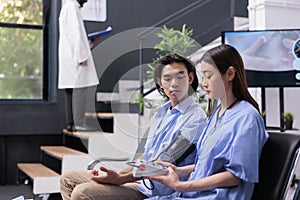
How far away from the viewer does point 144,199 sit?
5.72 feet

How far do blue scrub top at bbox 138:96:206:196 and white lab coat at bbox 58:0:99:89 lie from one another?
2416mm

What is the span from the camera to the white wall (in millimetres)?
4340

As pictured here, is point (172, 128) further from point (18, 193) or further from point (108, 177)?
point (18, 193)

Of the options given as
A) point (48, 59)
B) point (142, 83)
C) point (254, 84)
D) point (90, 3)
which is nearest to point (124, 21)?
point (90, 3)

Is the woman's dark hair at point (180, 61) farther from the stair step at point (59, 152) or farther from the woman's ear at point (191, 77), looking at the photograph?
the stair step at point (59, 152)

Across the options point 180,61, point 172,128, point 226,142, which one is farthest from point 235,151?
point 180,61

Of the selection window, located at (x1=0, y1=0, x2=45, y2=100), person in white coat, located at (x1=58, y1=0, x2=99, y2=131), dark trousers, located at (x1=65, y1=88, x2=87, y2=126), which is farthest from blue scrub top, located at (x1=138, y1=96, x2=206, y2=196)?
window, located at (x1=0, y1=0, x2=45, y2=100)

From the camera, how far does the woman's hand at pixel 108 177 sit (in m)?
1.79

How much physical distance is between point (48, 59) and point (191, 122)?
12.3 feet

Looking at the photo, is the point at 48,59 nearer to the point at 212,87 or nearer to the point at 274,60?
the point at 274,60

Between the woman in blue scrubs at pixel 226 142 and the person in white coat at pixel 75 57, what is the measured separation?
8.32 feet

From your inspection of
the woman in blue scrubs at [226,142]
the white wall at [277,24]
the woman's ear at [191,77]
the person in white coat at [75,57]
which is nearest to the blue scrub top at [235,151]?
the woman in blue scrubs at [226,142]

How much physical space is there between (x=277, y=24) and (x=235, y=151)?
3.25 metres

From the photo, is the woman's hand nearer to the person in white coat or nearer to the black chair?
the black chair
